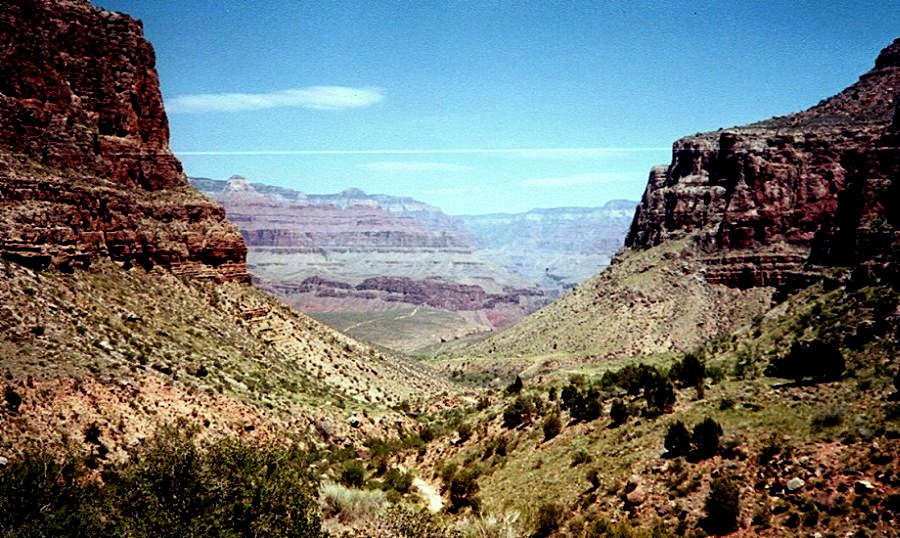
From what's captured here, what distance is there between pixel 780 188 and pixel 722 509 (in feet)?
287

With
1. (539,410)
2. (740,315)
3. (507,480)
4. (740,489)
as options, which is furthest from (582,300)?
(740,489)

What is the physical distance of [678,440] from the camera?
26453 millimetres

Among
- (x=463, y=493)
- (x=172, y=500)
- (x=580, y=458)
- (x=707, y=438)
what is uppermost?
(x=707, y=438)

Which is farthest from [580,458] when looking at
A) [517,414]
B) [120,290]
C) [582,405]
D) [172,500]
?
[120,290]

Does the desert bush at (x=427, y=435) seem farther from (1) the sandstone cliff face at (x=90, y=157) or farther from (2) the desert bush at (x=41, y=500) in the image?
(2) the desert bush at (x=41, y=500)

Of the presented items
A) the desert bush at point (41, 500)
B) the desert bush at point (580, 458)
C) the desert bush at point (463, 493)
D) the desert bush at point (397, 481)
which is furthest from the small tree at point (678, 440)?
the desert bush at point (41, 500)

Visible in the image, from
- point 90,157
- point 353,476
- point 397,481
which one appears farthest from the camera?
point 90,157

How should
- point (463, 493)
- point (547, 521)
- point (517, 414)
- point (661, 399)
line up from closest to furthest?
point (547, 521)
point (463, 493)
point (661, 399)
point (517, 414)

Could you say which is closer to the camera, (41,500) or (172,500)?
(172,500)

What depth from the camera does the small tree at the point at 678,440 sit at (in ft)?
86.3

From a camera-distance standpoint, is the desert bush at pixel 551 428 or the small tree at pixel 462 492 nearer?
the small tree at pixel 462 492

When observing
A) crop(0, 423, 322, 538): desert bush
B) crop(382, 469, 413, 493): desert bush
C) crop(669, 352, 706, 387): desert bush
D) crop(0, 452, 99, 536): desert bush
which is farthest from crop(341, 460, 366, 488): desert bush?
crop(669, 352, 706, 387): desert bush

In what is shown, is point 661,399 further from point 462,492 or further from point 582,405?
point 462,492

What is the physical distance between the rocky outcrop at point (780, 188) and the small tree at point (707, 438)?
148ft
